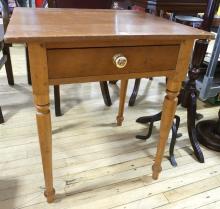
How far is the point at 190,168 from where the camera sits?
120 cm

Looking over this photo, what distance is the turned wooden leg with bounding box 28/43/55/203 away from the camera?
64 centimetres

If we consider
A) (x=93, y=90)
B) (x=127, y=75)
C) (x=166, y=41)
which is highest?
(x=166, y=41)

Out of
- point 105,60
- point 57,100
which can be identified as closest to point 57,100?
point 57,100

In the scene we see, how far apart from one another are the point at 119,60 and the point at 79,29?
15 cm

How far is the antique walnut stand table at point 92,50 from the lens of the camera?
0.64 m

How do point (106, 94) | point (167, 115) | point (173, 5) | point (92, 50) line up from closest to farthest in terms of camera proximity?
point (92, 50), point (167, 115), point (173, 5), point (106, 94)

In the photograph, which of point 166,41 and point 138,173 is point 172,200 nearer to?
point 138,173

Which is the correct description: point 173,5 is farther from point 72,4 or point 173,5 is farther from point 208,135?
point 208,135

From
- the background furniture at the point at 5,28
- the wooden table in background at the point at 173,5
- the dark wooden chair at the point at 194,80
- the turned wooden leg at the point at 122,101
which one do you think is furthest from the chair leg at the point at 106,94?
the background furniture at the point at 5,28

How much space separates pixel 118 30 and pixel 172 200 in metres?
0.73

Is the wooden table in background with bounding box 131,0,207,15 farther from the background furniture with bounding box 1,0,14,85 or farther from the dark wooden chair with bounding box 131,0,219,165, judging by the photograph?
the background furniture with bounding box 1,0,14,85

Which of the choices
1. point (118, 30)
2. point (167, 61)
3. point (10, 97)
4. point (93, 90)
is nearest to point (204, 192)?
point (167, 61)

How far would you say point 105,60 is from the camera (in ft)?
2.36

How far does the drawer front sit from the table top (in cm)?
5
